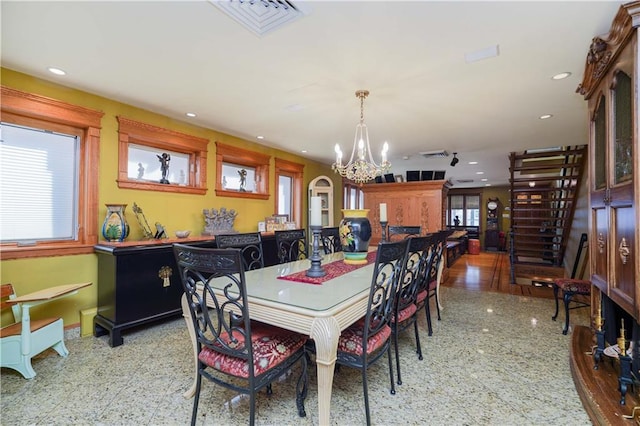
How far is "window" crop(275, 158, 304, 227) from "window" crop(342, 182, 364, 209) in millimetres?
1597

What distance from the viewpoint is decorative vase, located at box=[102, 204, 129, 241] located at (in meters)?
3.01

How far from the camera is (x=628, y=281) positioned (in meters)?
1.56

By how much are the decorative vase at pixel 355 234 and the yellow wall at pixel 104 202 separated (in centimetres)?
230

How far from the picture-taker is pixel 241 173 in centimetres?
484

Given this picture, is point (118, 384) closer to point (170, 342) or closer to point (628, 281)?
point (170, 342)

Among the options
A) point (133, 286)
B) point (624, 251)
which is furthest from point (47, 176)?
point (624, 251)

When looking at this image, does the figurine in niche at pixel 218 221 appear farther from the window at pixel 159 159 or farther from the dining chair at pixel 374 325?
the dining chair at pixel 374 325

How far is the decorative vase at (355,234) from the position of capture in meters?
2.67

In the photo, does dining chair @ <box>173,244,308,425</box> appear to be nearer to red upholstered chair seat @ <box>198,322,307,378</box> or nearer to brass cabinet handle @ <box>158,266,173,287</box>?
red upholstered chair seat @ <box>198,322,307,378</box>

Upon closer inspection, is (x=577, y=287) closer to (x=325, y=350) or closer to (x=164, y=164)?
(x=325, y=350)

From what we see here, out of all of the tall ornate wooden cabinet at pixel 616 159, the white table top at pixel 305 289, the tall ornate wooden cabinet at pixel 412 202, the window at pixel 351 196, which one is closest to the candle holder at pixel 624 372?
the tall ornate wooden cabinet at pixel 616 159

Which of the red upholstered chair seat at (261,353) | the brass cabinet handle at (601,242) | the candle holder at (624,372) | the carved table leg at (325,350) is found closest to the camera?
the carved table leg at (325,350)

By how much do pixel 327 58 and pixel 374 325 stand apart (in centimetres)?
193

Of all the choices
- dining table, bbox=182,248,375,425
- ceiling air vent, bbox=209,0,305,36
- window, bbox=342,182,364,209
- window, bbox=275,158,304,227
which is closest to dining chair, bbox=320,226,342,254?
dining table, bbox=182,248,375,425
